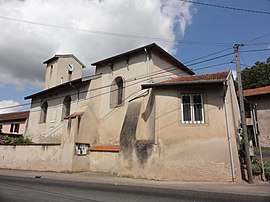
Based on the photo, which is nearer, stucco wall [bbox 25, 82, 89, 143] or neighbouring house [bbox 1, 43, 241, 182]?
neighbouring house [bbox 1, 43, 241, 182]

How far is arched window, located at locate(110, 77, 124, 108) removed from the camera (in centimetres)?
1781

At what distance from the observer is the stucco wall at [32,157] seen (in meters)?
16.2

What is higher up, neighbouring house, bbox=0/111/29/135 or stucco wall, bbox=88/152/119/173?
neighbouring house, bbox=0/111/29/135

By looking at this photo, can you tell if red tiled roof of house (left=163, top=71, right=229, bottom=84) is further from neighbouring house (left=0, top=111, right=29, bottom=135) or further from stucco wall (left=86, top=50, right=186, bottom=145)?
neighbouring house (left=0, top=111, right=29, bottom=135)

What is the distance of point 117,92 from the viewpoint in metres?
18.2

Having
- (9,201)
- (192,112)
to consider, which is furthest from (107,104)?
(9,201)

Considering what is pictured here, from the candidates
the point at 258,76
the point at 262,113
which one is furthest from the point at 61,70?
the point at 258,76

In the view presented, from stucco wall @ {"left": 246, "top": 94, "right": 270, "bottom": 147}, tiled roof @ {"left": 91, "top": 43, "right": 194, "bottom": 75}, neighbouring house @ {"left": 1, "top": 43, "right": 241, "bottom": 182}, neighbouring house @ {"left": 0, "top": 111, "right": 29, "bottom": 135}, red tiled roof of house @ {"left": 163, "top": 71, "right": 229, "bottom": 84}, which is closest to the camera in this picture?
neighbouring house @ {"left": 1, "top": 43, "right": 241, "bottom": 182}

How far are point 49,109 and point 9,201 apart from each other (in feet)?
57.2

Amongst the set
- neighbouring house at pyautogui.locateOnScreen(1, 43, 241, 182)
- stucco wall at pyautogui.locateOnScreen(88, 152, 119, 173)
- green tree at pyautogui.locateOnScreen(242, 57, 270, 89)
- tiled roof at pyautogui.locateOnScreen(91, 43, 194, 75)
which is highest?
green tree at pyautogui.locateOnScreen(242, 57, 270, 89)

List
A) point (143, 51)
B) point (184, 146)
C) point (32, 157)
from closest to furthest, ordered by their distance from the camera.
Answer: point (184, 146)
point (143, 51)
point (32, 157)

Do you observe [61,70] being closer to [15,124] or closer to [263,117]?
[15,124]

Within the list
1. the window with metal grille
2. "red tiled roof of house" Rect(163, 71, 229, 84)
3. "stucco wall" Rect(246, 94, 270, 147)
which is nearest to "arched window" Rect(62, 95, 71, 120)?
"red tiled roof of house" Rect(163, 71, 229, 84)

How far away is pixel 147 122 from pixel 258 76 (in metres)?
29.3
